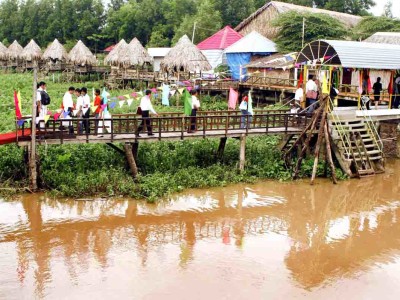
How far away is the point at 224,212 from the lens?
12727mm

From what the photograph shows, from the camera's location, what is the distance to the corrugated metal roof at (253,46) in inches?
1264

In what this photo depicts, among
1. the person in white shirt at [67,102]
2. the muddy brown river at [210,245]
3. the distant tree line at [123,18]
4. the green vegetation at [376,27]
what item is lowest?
the muddy brown river at [210,245]

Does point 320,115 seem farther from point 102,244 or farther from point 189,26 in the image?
point 189,26

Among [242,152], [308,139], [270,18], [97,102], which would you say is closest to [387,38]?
[270,18]

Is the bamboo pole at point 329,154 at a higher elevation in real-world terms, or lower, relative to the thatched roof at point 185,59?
lower

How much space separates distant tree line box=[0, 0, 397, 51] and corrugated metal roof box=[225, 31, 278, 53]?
31.6ft

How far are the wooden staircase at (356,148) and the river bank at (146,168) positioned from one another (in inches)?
25.2

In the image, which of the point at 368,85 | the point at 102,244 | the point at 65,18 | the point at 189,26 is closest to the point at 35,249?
the point at 102,244

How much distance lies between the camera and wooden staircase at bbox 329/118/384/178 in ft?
51.1

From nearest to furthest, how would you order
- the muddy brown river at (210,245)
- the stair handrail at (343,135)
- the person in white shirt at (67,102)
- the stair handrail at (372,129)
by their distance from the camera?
the muddy brown river at (210,245) < the person in white shirt at (67,102) < the stair handrail at (343,135) < the stair handrail at (372,129)

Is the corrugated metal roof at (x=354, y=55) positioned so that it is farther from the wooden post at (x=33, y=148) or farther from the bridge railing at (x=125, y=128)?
the wooden post at (x=33, y=148)

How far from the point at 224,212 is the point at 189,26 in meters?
32.9

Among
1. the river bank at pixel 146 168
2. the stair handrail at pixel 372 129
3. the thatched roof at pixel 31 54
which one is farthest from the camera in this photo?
the thatched roof at pixel 31 54

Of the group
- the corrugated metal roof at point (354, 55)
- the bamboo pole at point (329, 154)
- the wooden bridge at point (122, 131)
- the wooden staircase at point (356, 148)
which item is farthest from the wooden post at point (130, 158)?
the corrugated metal roof at point (354, 55)
